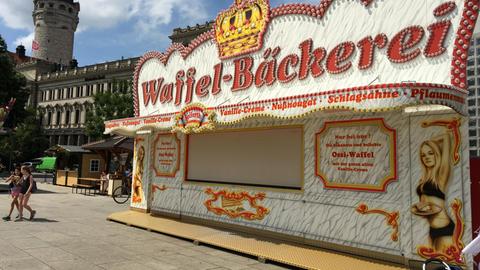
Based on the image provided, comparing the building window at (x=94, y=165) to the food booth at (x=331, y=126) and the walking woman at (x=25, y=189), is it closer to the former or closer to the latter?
the walking woman at (x=25, y=189)

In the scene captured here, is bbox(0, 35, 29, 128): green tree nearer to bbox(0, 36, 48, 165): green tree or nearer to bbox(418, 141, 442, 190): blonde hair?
bbox(0, 36, 48, 165): green tree

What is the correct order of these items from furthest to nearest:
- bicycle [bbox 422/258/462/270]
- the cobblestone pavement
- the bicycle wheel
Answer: the bicycle wheel
the cobblestone pavement
bicycle [bbox 422/258/462/270]

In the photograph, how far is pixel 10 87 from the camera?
35.9 metres

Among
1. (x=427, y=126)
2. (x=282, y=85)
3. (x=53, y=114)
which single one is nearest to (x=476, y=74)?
(x=427, y=126)

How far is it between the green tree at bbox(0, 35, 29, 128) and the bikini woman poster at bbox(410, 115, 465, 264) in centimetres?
3569

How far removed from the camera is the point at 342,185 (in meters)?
7.78

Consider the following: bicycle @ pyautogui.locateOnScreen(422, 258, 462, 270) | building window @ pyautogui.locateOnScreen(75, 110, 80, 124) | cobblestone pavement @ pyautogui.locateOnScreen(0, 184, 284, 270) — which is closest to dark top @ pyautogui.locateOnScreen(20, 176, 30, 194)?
cobblestone pavement @ pyautogui.locateOnScreen(0, 184, 284, 270)

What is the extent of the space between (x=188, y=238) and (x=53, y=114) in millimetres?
66433

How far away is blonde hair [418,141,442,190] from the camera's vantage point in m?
6.51

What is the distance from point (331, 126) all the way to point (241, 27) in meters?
3.82

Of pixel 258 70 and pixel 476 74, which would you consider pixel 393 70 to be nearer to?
pixel 476 74

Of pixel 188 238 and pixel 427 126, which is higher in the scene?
pixel 427 126

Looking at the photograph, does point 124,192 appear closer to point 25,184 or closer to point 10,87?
point 25,184

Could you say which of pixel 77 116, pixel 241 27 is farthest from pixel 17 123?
pixel 241 27
